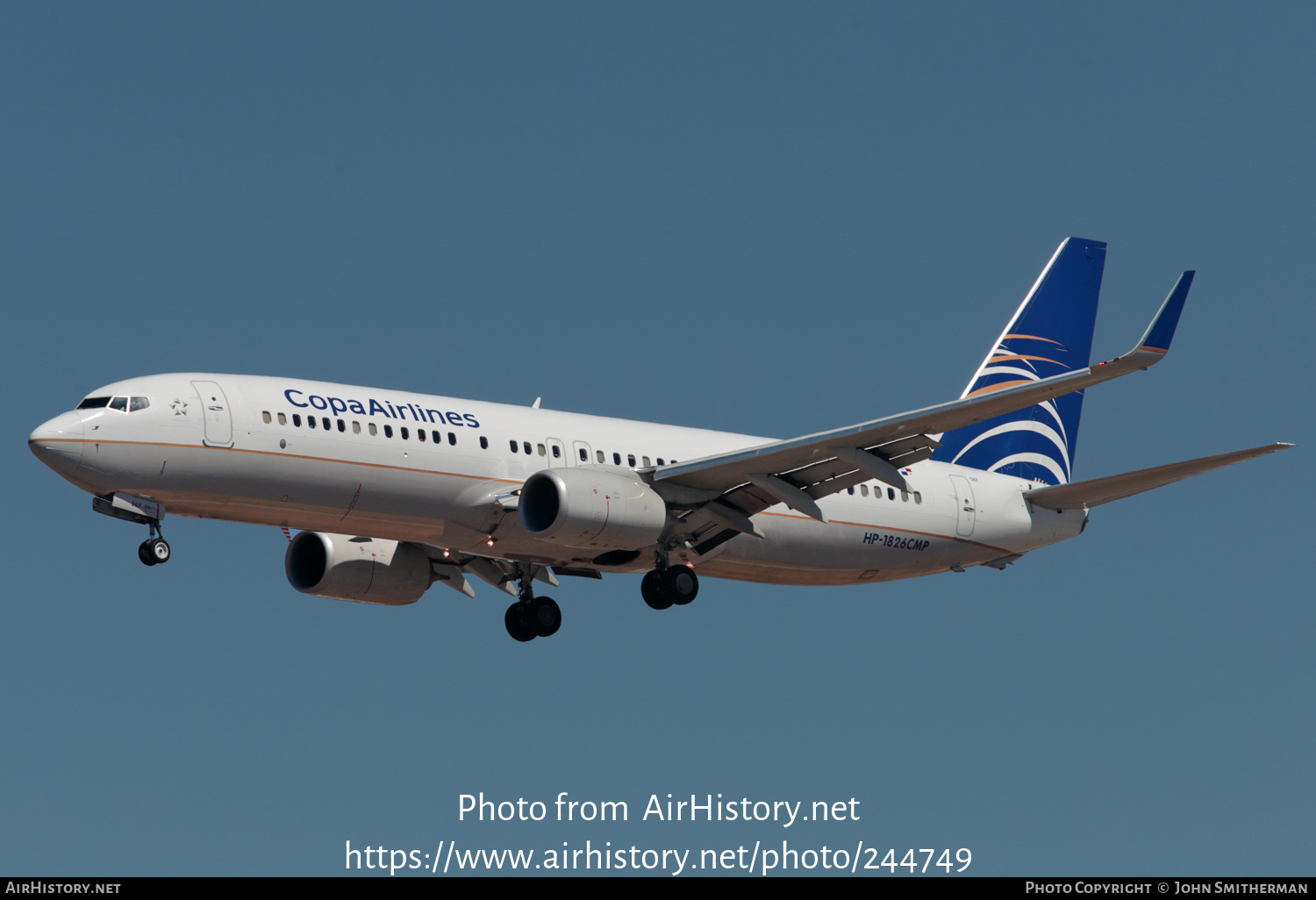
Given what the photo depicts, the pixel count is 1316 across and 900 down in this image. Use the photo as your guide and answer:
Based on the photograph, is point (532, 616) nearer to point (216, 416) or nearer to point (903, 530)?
point (903, 530)

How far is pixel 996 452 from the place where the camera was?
4616cm

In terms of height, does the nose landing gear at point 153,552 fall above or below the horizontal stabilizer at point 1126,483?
below

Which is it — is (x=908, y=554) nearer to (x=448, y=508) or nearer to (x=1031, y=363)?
(x=1031, y=363)

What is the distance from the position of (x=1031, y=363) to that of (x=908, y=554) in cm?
895

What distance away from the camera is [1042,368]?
1923 inches

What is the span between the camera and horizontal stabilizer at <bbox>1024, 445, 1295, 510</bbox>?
34634 mm

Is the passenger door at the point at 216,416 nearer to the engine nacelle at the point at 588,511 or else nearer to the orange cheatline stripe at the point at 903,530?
the engine nacelle at the point at 588,511

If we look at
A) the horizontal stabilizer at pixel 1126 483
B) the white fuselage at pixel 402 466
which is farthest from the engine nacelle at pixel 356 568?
the horizontal stabilizer at pixel 1126 483

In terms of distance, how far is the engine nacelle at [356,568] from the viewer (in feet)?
136

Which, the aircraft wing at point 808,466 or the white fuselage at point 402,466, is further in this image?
the aircraft wing at point 808,466

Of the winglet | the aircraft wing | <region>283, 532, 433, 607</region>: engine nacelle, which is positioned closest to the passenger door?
<region>283, 532, 433, 607</region>: engine nacelle

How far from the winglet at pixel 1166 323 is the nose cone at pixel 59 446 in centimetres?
1945

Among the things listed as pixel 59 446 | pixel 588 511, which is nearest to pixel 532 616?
pixel 588 511

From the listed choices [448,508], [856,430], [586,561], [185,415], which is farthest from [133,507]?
[856,430]
